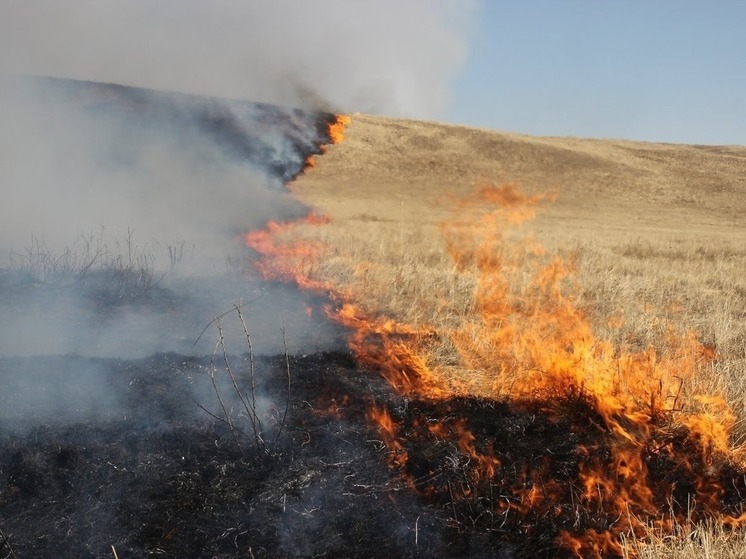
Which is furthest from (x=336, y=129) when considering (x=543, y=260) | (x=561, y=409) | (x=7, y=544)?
(x=7, y=544)

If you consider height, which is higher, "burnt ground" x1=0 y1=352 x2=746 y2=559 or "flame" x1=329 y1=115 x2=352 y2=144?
"flame" x1=329 y1=115 x2=352 y2=144

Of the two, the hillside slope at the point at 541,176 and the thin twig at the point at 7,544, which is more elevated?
the hillside slope at the point at 541,176

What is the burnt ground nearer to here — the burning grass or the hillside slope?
the burning grass

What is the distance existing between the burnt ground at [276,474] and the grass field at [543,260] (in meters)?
0.66

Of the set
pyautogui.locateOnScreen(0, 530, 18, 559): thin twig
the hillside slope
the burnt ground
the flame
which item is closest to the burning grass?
the burnt ground

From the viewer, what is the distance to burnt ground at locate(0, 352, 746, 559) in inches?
133

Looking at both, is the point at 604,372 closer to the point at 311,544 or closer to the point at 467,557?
the point at 467,557

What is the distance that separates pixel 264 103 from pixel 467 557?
9791 millimetres

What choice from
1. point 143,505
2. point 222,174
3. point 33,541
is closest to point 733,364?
point 143,505

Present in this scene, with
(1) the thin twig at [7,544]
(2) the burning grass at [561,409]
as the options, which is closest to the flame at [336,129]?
(2) the burning grass at [561,409]

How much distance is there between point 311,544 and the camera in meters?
3.35

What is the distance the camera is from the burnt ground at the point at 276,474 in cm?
338

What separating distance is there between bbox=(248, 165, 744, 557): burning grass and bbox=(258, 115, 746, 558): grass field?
0.06 m

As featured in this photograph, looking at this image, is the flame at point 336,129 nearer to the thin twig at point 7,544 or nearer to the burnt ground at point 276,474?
the burnt ground at point 276,474
